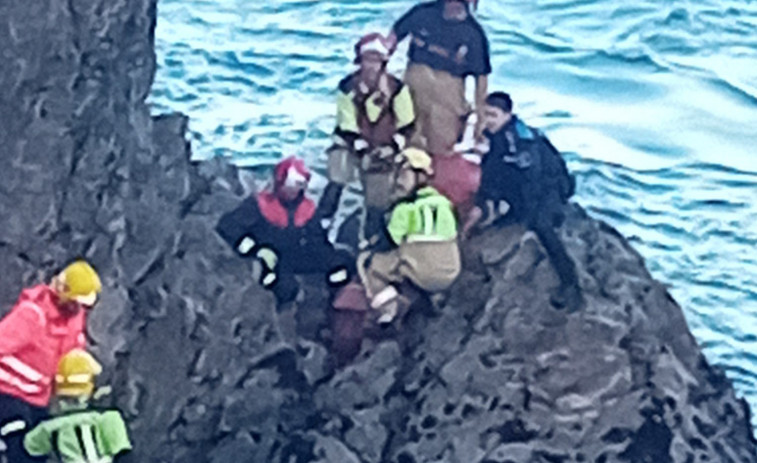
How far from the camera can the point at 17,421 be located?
278 centimetres

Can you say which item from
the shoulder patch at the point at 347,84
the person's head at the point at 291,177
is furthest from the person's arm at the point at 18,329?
the shoulder patch at the point at 347,84

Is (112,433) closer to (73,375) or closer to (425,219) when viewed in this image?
(73,375)

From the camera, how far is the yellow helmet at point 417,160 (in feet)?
9.49

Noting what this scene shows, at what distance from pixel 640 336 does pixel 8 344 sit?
1.34 m

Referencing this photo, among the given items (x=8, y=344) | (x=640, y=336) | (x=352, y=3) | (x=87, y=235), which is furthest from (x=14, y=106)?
(x=640, y=336)

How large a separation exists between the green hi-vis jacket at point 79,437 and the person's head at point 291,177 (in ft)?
1.99

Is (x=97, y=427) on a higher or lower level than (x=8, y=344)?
lower

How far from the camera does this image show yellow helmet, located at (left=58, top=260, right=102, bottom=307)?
276cm

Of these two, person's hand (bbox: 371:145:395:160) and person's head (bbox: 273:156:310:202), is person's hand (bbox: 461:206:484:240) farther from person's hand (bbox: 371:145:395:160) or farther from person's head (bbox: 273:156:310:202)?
person's head (bbox: 273:156:310:202)

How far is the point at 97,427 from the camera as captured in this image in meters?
2.77

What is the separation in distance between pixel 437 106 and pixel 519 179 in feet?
0.79

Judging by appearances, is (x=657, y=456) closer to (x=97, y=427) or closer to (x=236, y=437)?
(x=236, y=437)

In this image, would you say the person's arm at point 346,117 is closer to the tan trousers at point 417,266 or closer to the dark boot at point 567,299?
the tan trousers at point 417,266

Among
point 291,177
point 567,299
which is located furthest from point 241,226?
point 567,299
